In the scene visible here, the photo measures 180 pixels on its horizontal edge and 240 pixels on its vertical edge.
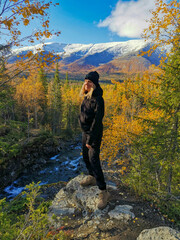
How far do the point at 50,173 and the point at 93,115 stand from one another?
15.1m

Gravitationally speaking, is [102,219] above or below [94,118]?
below

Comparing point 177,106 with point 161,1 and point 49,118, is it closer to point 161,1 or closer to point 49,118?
point 161,1

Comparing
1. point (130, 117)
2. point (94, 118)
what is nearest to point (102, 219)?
point (94, 118)

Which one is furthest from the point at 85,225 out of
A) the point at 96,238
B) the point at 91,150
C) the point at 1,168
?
the point at 1,168

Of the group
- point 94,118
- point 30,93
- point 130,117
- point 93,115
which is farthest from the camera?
point 30,93

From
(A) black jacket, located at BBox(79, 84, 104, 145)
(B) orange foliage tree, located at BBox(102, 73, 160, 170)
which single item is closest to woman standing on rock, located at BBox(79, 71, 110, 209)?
(A) black jacket, located at BBox(79, 84, 104, 145)

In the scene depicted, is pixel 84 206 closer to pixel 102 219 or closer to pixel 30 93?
pixel 102 219

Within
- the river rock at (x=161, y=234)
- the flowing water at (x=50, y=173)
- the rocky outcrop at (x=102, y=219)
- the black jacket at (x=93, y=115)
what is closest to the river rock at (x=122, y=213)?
the rocky outcrop at (x=102, y=219)

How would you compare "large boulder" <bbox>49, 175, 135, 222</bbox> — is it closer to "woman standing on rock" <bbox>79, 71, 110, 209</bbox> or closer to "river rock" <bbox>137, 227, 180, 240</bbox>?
"woman standing on rock" <bbox>79, 71, 110, 209</bbox>

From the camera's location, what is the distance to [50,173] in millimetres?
15891

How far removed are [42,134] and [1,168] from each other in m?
9.83

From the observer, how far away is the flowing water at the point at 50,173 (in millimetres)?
12878

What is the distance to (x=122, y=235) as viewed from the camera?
265 centimetres

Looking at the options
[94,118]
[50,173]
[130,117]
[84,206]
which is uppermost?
[94,118]
